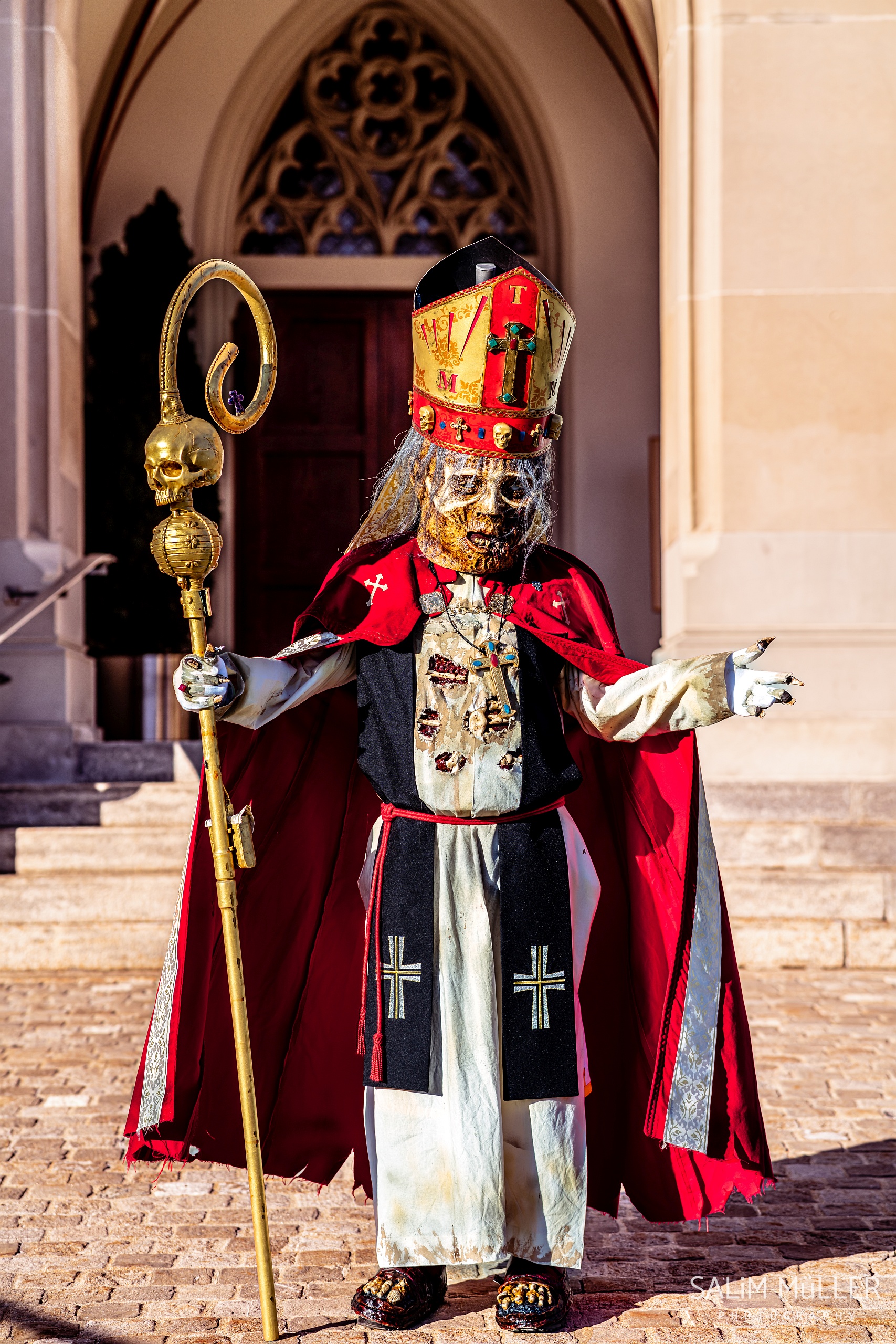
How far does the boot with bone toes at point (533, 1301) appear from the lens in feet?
8.84

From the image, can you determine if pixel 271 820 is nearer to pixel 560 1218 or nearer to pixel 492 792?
pixel 492 792

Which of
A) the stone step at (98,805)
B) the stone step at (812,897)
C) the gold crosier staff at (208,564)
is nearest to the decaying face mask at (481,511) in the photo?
the gold crosier staff at (208,564)

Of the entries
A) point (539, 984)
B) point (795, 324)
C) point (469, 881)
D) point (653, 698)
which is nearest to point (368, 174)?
point (795, 324)

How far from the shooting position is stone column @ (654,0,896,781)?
6.94 meters

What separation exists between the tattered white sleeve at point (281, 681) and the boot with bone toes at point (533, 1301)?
1.20 m

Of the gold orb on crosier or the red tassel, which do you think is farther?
the red tassel

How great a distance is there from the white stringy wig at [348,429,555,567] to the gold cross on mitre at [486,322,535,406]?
0.43 ft

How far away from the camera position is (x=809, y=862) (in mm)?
6277

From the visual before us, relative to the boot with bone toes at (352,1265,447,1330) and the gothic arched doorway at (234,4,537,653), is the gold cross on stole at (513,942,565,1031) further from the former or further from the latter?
the gothic arched doorway at (234,4,537,653)

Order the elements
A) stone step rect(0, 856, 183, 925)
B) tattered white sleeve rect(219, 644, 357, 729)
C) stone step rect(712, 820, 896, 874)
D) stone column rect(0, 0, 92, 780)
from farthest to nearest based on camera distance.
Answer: stone column rect(0, 0, 92, 780)
stone step rect(712, 820, 896, 874)
stone step rect(0, 856, 183, 925)
tattered white sleeve rect(219, 644, 357, 729)

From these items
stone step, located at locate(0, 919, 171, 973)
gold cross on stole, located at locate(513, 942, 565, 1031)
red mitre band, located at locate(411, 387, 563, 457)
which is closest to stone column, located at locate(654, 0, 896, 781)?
stone step, located at locate(0, 919, 171, 973)

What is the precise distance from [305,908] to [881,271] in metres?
5.24

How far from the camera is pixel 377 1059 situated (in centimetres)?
273

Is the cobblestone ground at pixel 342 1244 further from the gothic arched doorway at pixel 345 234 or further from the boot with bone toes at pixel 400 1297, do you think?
the gothic arched doorway at pixel 345 234
